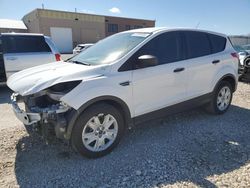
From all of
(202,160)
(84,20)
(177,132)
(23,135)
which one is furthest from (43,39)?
(84,20)

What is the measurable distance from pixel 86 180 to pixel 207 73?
311cm

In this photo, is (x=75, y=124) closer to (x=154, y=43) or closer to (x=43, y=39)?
(x=154, y=43)

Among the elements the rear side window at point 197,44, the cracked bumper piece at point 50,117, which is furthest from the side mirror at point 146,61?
the cracked bumper piece at point 50,117

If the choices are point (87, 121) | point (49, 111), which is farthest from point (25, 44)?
point (87, 121)

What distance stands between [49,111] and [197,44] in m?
3.09

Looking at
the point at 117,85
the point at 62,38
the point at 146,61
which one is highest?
the point at 146,61

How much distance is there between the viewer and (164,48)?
4.02 metres

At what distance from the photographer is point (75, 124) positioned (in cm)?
A: 310

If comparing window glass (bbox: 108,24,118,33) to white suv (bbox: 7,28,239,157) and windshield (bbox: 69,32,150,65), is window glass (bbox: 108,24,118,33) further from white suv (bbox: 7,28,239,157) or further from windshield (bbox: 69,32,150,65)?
windshield (bbox: 69,32,150,65)

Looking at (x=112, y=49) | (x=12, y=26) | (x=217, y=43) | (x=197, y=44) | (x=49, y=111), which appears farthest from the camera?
(x=12, y=26)

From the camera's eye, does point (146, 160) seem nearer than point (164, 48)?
Yes

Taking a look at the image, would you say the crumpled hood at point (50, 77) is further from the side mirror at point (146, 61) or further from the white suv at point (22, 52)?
the white suv at point (22, 52)

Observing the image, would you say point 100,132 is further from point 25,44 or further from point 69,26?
point 69,26

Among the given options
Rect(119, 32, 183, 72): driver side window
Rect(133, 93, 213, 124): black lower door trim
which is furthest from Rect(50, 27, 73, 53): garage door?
Rect(119, 32, 183, 72): driver side window
